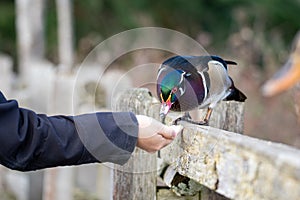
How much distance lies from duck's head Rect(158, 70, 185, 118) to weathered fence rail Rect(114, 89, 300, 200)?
0.20ft

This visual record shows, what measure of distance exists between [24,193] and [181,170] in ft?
12.9

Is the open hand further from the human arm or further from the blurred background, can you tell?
the blurred background

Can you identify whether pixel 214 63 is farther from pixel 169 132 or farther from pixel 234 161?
pixel 234 161

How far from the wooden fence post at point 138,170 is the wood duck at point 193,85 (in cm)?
17

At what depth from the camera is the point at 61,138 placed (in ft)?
6.98

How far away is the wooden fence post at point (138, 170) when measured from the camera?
8.29 ft

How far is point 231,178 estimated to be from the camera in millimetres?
1669

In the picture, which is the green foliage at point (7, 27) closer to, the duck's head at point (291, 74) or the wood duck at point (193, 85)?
the duck's head at point (291, 74)

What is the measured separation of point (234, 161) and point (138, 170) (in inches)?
37.4

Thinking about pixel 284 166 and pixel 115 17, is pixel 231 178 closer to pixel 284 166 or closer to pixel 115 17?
pixel 284 166

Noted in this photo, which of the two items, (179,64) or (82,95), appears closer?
(179,64)

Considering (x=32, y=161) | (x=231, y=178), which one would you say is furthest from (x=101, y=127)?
(x=231, y=178)

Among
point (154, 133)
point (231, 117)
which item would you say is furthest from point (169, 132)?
point (231, 117)

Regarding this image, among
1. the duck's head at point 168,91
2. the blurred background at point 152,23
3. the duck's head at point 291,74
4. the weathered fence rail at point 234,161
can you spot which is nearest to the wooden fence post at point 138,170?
the weathered fence rail at point 234,161
